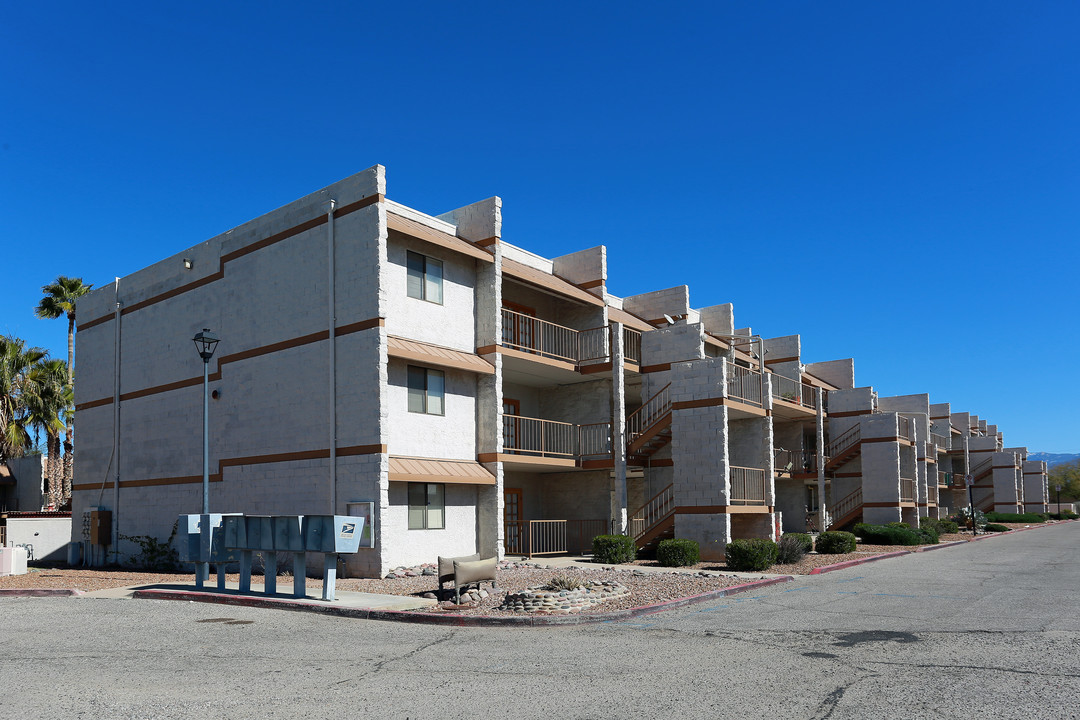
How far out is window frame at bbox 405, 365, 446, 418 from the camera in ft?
72.4

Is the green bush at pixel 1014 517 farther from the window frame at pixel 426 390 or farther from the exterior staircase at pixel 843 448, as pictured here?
the window frame at pixel 426 390

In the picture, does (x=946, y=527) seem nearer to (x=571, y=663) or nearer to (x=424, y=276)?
(x=424, y=276)

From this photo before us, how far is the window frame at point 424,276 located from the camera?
73.7 feet

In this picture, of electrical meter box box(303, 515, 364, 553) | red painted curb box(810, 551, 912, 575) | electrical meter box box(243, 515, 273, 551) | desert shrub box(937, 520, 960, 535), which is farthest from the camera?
desert shrub box(937, 520, 960, 535)

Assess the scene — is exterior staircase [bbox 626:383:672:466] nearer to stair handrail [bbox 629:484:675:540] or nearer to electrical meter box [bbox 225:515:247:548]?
stair handrail [bbox 629:484:675:540]

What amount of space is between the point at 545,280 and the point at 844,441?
2255 centimetres

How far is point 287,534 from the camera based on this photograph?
1566cm

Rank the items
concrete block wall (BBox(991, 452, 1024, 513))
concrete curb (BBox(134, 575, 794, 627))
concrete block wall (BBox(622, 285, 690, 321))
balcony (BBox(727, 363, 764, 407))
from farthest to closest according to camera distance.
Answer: concrete block wall (BBox(991, 452, 1024, 513))
concrete block wall (BBox(622, 285, 690, 321))
balcony (BBox(727, 363, 764, 407))
concrete curb (BBox(134, 575, 794, 627))

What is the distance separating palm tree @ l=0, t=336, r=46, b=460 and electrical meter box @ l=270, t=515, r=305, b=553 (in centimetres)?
3080

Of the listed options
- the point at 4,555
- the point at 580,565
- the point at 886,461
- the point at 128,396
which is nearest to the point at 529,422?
the point at 580,565

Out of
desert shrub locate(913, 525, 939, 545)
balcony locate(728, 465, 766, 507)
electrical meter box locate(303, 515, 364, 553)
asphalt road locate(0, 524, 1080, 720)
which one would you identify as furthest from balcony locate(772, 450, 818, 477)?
electrical meter box locate(303, 515, 364, 553)

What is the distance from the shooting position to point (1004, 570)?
2131 cm

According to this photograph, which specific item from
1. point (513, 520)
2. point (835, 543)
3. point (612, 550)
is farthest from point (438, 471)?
point (835, 543)

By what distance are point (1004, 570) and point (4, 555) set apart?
2630cm
